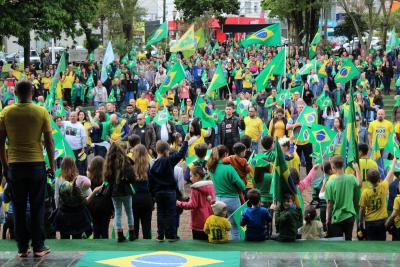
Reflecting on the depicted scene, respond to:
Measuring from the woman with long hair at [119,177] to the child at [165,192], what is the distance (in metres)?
0.47

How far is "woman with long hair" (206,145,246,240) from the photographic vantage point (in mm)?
11523

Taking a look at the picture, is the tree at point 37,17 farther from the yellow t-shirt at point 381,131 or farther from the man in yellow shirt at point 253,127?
the yellow t-shirt at point 381,131

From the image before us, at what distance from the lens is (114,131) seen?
59.7ft

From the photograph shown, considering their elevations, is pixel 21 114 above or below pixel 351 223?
above

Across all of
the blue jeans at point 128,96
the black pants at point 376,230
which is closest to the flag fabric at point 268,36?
the blue jeans at point 128,96

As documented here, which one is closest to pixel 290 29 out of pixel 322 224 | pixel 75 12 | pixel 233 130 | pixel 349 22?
pixel 349 22

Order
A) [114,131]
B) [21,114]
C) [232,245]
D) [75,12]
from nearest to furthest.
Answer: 1. [21,114]
2. [232,245]
3. [114,131]
4. [75,12]

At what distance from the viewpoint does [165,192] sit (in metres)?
10.9

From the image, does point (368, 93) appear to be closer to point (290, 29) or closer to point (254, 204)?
point (254, 204)

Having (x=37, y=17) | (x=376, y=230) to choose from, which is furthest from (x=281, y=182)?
(x=37, y=17)

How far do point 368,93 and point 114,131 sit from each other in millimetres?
9668

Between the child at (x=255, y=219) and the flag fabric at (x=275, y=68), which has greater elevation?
the flag fabric at (x=275, y=68)

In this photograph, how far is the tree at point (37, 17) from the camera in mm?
37500

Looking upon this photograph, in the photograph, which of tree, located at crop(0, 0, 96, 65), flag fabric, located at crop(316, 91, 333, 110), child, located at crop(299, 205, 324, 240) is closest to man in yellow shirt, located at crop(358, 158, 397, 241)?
child, located at crop(299, 205, 324, 240)
